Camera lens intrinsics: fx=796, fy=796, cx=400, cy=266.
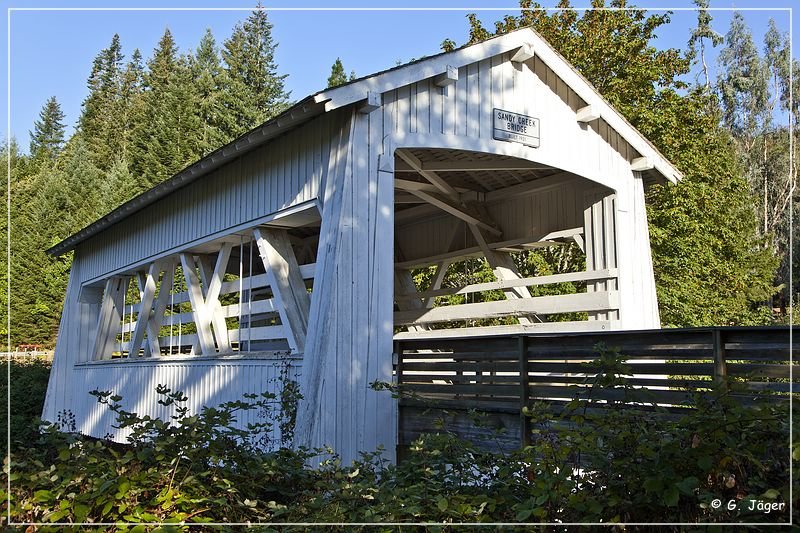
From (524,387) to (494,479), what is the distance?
1.81 meters

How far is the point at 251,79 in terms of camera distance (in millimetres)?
41094

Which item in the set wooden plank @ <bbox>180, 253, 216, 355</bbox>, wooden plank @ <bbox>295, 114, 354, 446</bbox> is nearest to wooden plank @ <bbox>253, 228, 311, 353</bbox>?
wooden plank @ <bbox>295, 114, 354, 446</bbox>

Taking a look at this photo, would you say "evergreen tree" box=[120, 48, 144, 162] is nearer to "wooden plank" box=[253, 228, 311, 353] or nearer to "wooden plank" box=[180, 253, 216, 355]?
"wooden plank" box=[180, 253, 216, 355]

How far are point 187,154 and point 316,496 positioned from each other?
129 ft

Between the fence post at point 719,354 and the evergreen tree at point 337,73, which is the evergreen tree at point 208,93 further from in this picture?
the fence post at point 719,354

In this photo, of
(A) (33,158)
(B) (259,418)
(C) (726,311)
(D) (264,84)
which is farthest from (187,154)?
(B) (259,418)

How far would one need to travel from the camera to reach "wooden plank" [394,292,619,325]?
33.1 feet

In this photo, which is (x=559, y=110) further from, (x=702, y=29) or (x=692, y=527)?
(x=702, y=29)

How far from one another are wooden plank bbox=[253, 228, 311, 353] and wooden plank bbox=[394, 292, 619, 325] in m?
3.38

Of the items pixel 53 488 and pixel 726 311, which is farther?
pixel 726 311

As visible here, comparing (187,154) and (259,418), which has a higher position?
(187,154)

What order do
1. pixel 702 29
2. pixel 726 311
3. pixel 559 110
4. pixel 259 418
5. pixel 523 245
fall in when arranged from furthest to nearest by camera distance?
pixel 702 29 < pixel 726 311 < pixel 523 245 < pixel 559 110 < pixel 259 418

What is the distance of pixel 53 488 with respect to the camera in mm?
4121

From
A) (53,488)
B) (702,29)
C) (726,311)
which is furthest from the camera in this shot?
(702,29)
